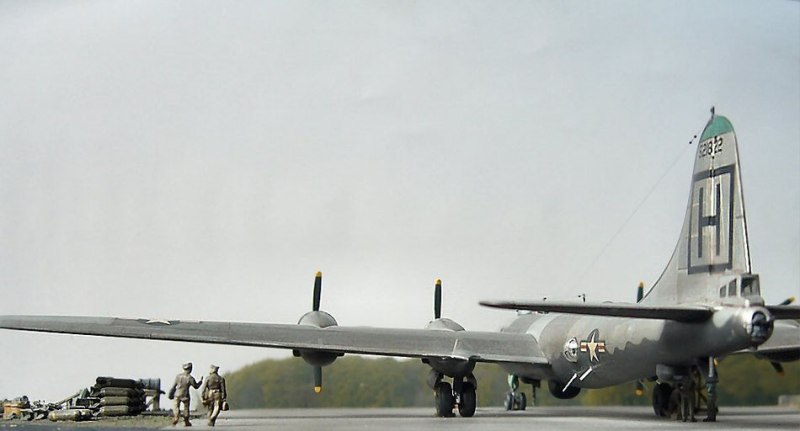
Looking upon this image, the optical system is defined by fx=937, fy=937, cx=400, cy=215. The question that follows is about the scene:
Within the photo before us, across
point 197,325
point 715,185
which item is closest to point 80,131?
point 197,325

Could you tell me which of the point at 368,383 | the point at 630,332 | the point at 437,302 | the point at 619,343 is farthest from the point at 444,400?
the point at 630,332

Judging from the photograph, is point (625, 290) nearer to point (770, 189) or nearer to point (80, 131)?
point (770, 189)

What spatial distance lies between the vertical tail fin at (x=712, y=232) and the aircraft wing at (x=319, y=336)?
383cm

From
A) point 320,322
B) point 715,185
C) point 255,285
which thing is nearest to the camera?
point 715,185

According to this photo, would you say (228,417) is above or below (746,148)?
below

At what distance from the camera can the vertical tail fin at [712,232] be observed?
49.0 ft

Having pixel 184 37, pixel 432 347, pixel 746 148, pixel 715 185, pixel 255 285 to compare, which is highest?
pixel 184 37

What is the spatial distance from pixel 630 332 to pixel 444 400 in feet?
13.6

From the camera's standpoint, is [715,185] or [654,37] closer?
[715,185]

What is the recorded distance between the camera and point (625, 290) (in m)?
19.2

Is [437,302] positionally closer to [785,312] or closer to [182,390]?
[182,390]

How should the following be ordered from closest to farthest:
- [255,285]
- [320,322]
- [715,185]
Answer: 1. [715,185]
2. [255,285]
3. [320,322]

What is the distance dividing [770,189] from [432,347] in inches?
295

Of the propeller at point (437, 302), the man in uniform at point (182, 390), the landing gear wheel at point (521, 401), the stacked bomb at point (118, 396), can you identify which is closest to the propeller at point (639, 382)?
the landing gear wheel at point (521, 401)
